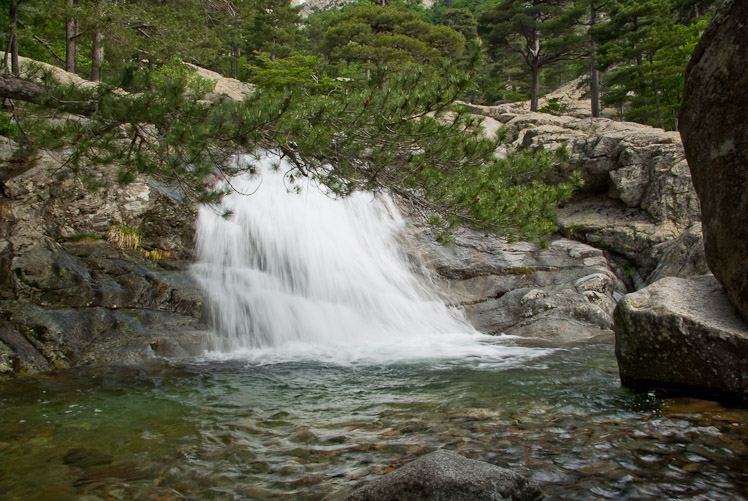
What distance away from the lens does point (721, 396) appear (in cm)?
432

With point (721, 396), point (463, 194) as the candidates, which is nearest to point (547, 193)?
point (463, 194)

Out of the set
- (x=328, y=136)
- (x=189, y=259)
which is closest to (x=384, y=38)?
(x=189, y=259)

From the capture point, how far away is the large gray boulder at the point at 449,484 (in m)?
2.63

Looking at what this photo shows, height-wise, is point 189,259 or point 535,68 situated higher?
point 535,68

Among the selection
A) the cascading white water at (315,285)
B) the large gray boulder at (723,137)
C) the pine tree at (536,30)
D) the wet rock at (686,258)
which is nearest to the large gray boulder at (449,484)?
the large gray boulder at (723,137)

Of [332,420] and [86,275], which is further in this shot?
[86,275]

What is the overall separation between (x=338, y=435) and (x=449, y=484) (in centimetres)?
176

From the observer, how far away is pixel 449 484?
2.66 metres

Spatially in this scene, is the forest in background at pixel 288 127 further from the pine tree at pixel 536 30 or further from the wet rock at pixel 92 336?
the pine tree at pixel 536 30

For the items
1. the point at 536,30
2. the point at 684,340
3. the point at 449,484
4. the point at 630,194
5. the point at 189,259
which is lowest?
the point at 449,484

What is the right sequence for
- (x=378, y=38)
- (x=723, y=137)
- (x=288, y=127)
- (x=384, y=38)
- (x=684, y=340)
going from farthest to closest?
1. (x=378, y=38)
2. (x=384, y=38)
3. (x=288, y=127)
4. (x=684, y=340)
5. (x=723, y=137)

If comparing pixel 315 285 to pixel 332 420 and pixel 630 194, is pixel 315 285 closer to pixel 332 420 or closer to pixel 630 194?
pixel 332 420

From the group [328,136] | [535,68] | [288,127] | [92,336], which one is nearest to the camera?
[288,127]

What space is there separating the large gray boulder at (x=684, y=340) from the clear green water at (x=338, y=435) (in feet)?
0.74
